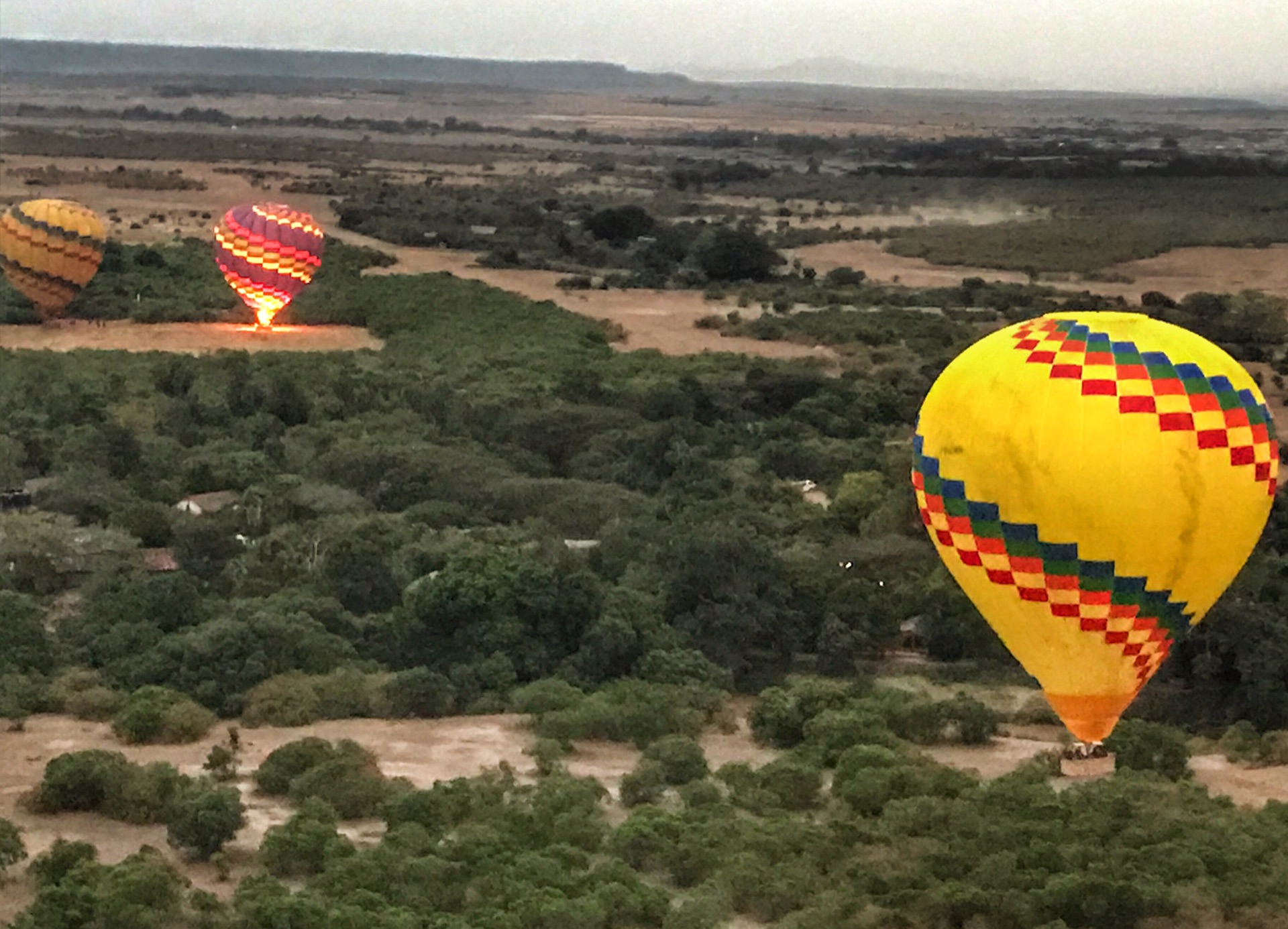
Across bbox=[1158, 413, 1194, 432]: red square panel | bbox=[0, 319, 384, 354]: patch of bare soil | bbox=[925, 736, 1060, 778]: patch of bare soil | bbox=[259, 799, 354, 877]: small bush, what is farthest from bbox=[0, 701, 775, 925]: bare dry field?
bbox=[0, 319, 384, 354]: patch of bare soil

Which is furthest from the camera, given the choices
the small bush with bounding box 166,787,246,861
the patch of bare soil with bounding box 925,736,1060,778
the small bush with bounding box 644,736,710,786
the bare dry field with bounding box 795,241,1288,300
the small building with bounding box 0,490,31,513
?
the bare dry field with bounding box 795,241,1288,300

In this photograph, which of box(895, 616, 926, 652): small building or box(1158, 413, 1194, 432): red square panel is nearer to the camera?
box(1158, 413, 1194, 432): red square panel

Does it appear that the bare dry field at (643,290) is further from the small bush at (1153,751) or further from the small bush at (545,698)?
the small bush at (1153,751)

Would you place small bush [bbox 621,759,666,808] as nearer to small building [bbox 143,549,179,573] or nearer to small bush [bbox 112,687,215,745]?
small bush [bbox 112,687,215,745]

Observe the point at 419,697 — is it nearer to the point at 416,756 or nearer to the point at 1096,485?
the point at 416,756

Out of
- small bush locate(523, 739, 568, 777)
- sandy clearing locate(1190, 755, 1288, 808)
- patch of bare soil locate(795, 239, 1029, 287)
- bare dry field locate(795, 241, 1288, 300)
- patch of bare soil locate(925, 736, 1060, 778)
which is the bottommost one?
patch of bare soil locate(925, 736, 1060, 778)

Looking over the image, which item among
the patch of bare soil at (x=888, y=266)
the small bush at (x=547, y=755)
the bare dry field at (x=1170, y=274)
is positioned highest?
the bare dry field at (x=1170, y=274)

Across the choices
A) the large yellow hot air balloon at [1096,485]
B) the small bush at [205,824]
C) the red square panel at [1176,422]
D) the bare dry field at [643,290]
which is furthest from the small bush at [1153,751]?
the bare dry field at [643,290]

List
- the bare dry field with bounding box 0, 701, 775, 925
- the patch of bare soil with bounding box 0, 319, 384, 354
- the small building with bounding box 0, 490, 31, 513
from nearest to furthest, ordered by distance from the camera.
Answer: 1. the bare dry field with bounding box 0, 701, 775, 925
2. the small building with bounding box 0, 490, 31, 513
3. the patch of bare soil with bounding box 0, 319, 384, 354
